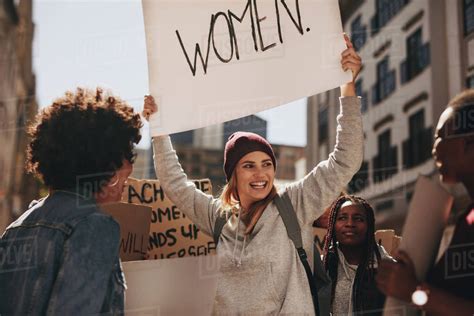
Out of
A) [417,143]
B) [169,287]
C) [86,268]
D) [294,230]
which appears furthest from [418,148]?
[86,268]

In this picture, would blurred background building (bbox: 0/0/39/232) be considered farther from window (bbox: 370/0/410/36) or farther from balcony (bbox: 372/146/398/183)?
window (bbox: 370/0/410/36)

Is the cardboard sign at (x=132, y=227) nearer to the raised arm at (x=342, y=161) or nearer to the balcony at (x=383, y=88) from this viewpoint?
the raised arm at (x=342, y=161)

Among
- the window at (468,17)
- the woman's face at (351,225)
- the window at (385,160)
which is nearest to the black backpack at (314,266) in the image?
the woman's face at (351,225)

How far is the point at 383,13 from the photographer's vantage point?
1688 cm

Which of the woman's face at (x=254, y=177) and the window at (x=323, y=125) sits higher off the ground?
the window at (x=323, y=125)

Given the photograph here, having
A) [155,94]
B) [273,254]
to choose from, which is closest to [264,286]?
[273,254]

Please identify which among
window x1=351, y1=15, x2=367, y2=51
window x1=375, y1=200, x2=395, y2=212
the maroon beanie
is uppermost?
window x1=351, y1=15, x2=367, y2=51

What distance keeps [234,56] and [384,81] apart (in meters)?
14.7

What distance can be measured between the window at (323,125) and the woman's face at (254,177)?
15.8 metres

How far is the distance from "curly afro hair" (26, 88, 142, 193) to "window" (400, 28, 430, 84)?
12969 millimetres

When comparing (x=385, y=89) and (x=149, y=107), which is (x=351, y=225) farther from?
(x=385, y=89)

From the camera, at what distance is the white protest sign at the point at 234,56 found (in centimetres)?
231

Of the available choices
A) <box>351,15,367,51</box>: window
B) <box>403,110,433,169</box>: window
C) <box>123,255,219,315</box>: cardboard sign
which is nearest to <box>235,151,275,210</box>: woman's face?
<box>123,255,219,315</box>: cardboard sign

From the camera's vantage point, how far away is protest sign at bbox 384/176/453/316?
5.38ft
